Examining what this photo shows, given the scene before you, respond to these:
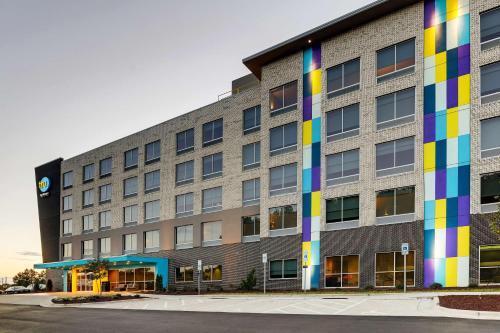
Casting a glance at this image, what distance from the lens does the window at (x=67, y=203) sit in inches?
2665

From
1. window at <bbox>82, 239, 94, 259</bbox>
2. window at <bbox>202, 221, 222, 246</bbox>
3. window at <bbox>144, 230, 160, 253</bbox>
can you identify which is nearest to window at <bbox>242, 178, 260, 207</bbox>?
window at <bbox>202, 221, 222, 246</bbox>

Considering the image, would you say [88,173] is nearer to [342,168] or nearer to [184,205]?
[184,205]

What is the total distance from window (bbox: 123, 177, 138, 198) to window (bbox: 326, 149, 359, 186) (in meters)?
26.9

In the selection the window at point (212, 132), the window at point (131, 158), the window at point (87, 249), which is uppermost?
the window at point (212, 132)

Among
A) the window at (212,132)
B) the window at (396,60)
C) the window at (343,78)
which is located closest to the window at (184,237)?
the window at (212,132)

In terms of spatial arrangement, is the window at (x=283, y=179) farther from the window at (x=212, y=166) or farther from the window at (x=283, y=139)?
the window at (x=212, y=166)

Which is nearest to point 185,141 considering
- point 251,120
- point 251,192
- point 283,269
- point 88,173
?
point 251,120

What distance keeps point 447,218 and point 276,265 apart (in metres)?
13.9

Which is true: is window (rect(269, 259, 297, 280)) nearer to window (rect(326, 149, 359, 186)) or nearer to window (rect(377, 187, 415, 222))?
window (rect(326, 149, 359, 186))

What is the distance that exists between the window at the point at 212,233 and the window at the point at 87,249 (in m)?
21.7

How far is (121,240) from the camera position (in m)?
57.4

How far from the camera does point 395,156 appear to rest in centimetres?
3319

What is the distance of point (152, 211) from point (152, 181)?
125 inches

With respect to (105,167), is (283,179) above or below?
below
